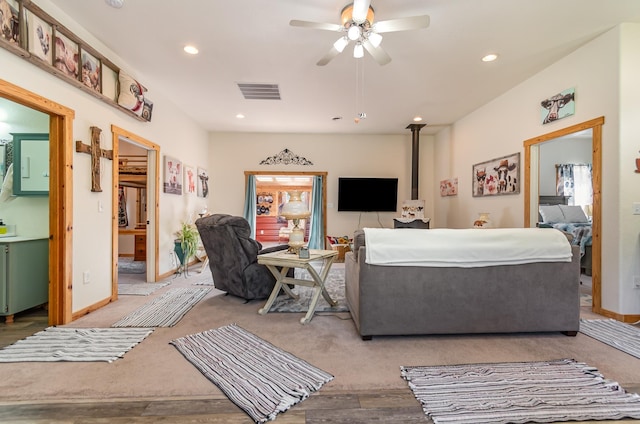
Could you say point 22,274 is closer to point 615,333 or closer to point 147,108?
point 147,108

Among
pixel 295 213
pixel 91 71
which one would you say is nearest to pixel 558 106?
pixel 295 213

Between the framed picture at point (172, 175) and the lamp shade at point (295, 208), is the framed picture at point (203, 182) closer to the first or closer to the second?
the framed picture at point (172, 175)

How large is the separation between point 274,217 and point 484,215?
717 cm

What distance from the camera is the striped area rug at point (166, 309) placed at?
268 cm

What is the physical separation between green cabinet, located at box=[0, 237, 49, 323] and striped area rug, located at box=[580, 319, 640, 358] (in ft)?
17.0

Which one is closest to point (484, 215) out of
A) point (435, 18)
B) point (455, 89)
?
point (455, 89)

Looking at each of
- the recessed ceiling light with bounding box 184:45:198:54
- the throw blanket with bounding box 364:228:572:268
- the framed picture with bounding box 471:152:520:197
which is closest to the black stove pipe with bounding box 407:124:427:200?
the framed picture with bounding box 471:152:520:197

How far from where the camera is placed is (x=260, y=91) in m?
4.22

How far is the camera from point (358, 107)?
4.88 meters

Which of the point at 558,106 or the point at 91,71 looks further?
the point at 558,106

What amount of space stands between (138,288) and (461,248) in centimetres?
403

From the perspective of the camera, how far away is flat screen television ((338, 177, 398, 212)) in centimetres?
652

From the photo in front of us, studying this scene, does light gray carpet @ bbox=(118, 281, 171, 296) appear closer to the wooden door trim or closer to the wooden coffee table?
the wooden door trim

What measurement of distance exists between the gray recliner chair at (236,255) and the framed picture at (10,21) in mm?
2064
